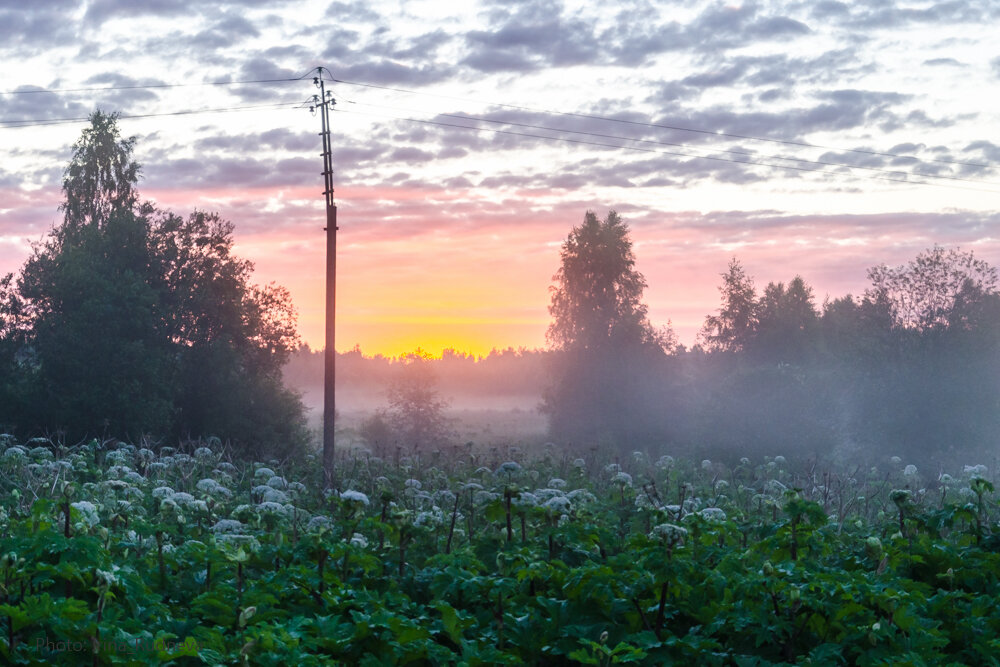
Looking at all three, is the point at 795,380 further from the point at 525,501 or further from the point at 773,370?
the point at 525,501

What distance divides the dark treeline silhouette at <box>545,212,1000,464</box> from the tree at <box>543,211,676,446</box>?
0.07 metres

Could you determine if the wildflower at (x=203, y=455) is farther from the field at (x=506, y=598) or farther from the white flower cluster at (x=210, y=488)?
the field at (x=506, y=598)

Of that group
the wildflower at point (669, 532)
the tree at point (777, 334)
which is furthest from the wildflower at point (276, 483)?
the tree at point (777, 334)

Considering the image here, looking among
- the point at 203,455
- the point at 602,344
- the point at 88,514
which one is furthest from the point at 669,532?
the point at 602,344

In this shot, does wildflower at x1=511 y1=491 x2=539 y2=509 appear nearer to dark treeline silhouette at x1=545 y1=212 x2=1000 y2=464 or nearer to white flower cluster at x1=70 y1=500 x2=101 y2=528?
white flower cluster at x1=70 y1=500 x2=101 y2=528

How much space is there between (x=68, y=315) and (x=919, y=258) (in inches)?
1433

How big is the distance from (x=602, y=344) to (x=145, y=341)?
27273 millimetres

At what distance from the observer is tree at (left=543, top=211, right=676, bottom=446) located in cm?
5100

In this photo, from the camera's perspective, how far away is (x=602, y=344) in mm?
52062

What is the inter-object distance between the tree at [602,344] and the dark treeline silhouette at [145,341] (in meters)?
19.3

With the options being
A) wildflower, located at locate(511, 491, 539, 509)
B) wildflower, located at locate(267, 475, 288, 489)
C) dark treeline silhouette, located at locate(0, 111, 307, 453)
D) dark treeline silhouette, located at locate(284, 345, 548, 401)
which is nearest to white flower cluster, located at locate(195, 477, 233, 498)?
wildflower, located at locate(267, 475, 288, 489)

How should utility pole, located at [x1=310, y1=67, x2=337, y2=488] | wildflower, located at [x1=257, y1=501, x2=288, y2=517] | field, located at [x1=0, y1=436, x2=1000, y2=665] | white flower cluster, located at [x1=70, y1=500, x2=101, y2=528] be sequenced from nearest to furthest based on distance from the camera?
field, located at [x1=0, y1=436, x2=1000, y2=665], white flower cluster, located at [x1=70, y1=500, x2=101, y2=528], wildflower, located at [x1=257, y1=501, x2=288, y2=517], utility pole, located at [x1=310, y1=67, x2=337, y2=488]

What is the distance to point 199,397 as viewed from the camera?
109 feet

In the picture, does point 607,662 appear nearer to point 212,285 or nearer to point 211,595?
point 211,595
